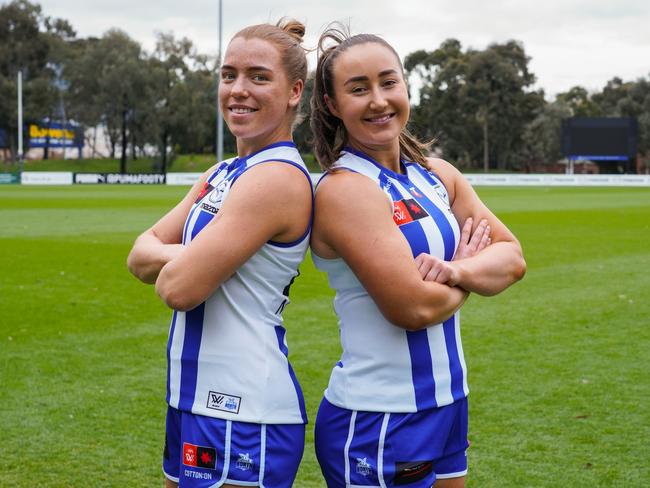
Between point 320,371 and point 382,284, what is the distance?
4.76 metres

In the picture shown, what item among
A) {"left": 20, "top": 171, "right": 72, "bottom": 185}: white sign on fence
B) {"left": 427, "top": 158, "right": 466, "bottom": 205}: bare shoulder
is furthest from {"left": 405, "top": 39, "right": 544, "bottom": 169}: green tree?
{"left": 427, "top": 158, "right": 466, "bottom": 205}: bare shoulder

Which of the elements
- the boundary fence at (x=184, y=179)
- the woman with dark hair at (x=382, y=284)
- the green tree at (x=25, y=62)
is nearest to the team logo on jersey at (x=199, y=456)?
the woman with dark hair at (x=382, y=284)

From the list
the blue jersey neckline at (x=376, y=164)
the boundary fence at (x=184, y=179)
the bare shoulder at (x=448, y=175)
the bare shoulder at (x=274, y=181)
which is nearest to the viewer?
the bare shoulder at (x=274, y=181)

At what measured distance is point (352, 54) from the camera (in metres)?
2.86

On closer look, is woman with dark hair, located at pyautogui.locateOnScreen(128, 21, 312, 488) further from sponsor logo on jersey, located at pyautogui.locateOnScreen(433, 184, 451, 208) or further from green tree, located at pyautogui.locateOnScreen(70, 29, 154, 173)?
green tree, located at pyautogui.locateOnScreen(70, 29, 154, 173)

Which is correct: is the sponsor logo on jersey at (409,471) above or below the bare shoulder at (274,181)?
below

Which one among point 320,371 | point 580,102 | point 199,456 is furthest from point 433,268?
point 580,102

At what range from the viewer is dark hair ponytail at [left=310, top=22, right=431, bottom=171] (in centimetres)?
292

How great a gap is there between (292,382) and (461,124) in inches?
3237

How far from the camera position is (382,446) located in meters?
2.79

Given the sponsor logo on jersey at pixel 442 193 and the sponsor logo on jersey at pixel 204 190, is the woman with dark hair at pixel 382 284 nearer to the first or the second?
the sponsor logo on jersey at pixel 442 193

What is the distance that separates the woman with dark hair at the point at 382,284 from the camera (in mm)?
2732

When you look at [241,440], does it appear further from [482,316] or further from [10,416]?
[482,316]

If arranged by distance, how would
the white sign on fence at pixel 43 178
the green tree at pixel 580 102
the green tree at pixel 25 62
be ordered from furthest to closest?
the green tree at pixel 580 102 → the green tree at pixel 25 62 → the white sign on fence at pixel 43 178
